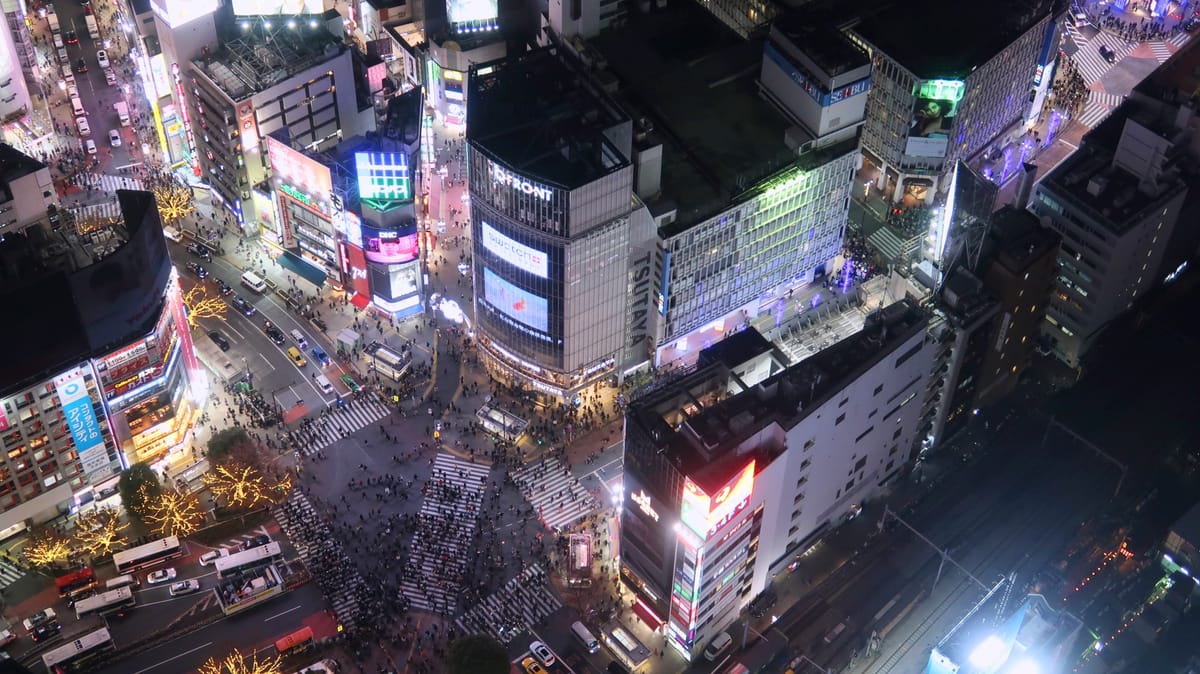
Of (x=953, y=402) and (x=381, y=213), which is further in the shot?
(x=381, y=213)

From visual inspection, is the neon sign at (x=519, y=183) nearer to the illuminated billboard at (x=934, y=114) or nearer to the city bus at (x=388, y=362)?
the city bus at (x=388, y=362)

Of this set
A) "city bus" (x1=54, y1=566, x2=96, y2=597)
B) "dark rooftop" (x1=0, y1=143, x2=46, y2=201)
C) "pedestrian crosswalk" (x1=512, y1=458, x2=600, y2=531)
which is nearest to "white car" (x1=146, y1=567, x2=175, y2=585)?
"city bus" (x1=54, y1=566, x2=96, y2=597)

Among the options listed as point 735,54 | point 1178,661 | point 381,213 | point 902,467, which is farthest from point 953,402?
point 381,213

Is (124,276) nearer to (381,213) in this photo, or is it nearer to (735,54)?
(381,213)

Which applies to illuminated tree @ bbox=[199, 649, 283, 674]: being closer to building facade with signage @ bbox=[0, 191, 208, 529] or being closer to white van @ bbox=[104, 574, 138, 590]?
white van @ bbox=[104, 574, 138, 590]

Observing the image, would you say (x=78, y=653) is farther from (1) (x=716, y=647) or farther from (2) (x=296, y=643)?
(1) (x=716, y=647)

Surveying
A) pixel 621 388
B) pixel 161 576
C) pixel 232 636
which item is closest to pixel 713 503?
pixel 621 388

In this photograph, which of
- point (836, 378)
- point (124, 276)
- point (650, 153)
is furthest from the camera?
point (650, 153)
